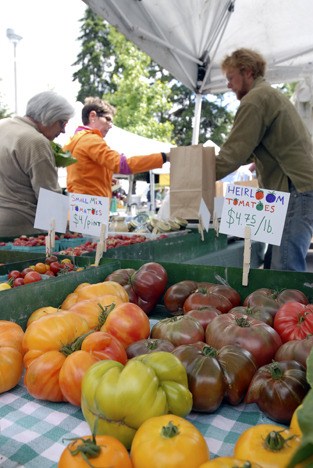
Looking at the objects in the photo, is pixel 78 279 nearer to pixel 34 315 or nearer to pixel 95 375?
pixel 34 315

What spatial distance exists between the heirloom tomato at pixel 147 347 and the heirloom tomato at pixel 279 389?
26 cm

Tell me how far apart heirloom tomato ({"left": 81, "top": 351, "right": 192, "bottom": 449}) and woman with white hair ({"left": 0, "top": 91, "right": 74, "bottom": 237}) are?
2587mm

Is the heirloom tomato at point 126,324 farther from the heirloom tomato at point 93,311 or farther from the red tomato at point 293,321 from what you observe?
the red tomato at point 293,321

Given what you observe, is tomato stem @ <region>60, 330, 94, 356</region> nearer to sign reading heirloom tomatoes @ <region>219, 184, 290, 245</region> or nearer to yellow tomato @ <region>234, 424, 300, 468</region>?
yellow tomato @ <region>234, 424, 300, 468</region>

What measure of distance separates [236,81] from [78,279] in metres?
2.35

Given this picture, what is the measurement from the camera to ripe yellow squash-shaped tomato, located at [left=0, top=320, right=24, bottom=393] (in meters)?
1.27

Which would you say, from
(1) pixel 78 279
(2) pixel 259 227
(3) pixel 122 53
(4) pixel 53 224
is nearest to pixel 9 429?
(1) pixel 78 279

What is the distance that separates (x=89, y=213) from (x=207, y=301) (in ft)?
3.52

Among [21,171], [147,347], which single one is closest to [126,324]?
[147,347]

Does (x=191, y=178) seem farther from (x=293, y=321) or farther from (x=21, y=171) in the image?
(x=293, y=321)

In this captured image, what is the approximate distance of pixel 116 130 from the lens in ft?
45.5

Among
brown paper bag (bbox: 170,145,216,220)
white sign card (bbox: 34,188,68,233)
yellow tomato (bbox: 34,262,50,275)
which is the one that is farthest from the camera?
brown paper bag (bbox: 170,145,216,220)

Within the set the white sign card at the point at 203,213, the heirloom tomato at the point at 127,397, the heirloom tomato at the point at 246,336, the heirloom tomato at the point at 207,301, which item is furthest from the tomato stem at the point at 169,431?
the white sign card at the point at 203,213

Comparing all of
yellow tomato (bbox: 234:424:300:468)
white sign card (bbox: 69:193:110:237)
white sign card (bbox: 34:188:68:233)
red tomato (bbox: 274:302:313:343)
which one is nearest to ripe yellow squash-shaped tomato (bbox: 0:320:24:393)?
yellow tomato (bbox: 234:424:300:468)
